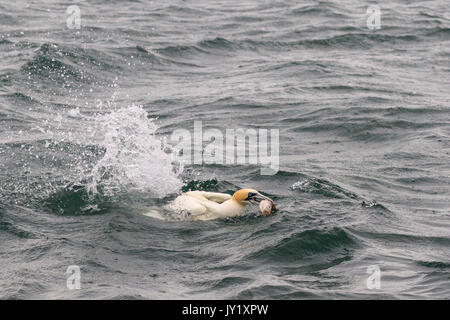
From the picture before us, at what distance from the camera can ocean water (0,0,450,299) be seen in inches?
383

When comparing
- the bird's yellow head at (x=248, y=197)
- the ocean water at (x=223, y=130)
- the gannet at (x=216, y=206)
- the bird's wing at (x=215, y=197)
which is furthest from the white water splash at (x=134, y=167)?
the bird's yellow head at (x=248, y=197)

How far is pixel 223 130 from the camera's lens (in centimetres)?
1631

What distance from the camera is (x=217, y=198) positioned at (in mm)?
11828

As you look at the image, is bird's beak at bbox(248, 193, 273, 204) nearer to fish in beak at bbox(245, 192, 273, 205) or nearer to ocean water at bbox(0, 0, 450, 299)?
fish in beak at bbox(245, 192, 273, 205)

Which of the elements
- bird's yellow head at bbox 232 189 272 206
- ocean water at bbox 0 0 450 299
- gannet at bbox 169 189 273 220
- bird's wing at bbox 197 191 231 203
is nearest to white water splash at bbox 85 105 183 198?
ocean water at bbox 0 0 450 299

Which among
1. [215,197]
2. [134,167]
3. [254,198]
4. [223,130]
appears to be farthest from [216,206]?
[223,130]

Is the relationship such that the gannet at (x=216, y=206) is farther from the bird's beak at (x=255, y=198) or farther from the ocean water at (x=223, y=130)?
the ocean water at (x=223, y=130)

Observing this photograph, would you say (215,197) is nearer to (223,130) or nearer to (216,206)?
(216,206)

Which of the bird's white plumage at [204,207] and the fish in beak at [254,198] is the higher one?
the fish in beak at [254,198]

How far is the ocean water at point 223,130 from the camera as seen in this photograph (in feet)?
31.9

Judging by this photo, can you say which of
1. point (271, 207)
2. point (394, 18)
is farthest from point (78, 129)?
point (394, 18)

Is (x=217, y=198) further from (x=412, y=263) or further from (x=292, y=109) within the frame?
(x=292, y=109)

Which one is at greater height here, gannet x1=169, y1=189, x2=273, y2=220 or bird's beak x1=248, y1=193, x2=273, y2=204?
bird's beak x1=248, y1=193, x2=273, y2=204

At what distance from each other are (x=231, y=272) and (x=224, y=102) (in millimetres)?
8727
